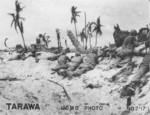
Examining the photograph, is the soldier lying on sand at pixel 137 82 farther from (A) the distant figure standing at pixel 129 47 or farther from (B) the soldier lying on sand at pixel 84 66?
(B) the soldier lying on sand at pixel 84 66

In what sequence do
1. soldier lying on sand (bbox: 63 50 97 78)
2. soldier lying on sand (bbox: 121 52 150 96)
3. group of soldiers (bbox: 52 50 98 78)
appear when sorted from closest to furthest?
1. soldier lying on sand (bbox: 121 52 150 96)
2. soldier lying on sand (bbox: 63 50 97 78)
3. group of soldiers (bbox: 52 50 98 78)

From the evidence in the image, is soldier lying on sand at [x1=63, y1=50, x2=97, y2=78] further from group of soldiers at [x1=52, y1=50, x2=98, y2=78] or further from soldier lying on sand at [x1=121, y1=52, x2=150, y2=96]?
soldier lying on sand at [x1=121, y1=52, x2=150, y2=96]

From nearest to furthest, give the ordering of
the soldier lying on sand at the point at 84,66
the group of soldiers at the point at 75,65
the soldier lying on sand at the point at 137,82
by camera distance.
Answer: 1. the soldier lying on sand at the point at 137,82
2. the soldier lying on sand at the point at 84,66
3. the group of soldiers at the point at 75,65

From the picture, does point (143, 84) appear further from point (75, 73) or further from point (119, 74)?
point (75, 73)

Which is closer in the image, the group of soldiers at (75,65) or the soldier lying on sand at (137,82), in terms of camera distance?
the soldier lying on sand at (137,82)

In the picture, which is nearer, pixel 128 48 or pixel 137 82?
pixel 137 82

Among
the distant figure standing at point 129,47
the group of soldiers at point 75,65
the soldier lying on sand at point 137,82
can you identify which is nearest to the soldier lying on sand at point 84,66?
the group of soldiers at point 75,65

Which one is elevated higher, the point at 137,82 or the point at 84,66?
the point at 84,66

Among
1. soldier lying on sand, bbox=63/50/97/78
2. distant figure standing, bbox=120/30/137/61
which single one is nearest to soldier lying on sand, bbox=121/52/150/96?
distant figure standing, bbox=120/30/137/61

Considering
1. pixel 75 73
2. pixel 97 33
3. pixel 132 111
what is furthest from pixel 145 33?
pixel 97 33

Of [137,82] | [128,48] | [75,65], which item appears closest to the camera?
[137,82]

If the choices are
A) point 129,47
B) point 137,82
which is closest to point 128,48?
point 129,47

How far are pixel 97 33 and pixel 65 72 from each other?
21.2 meters

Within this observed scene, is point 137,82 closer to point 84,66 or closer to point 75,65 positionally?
point 84,66
